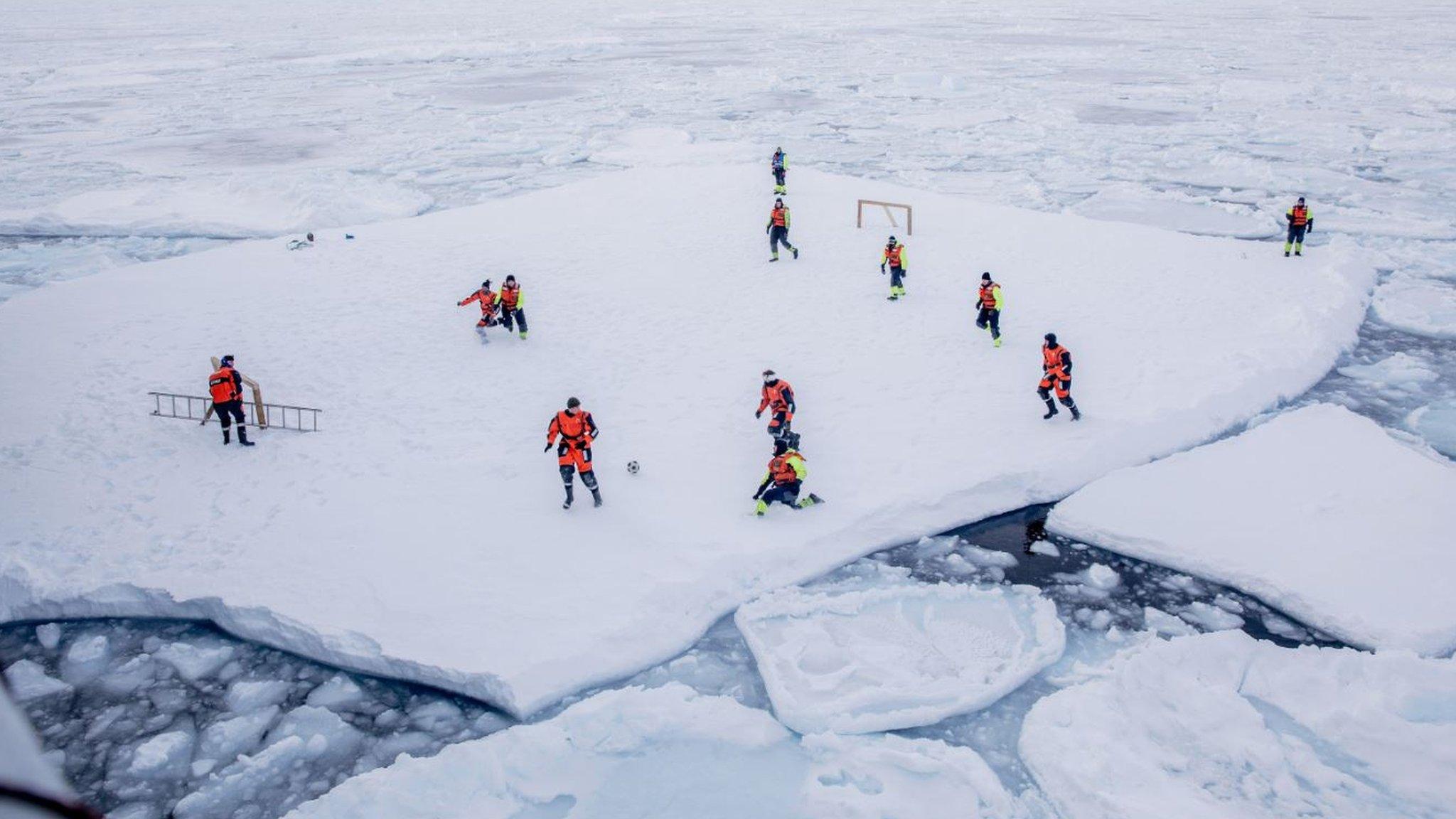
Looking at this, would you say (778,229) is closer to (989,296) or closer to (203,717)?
(989,296)

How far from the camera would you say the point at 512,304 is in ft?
46.4

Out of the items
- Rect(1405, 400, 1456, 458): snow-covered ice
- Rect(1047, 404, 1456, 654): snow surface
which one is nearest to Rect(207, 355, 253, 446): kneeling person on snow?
Rect(1047, 404, 1456, 654): snow surface

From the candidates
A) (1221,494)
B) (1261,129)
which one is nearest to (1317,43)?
(1261,129)

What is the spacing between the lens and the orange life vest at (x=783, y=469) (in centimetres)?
961

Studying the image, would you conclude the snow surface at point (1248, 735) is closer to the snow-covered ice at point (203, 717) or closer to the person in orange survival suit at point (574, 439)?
the snow-covered ice at point (203, 717)

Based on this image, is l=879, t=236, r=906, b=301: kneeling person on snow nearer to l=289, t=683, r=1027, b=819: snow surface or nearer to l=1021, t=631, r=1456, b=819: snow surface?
l=1021, t=631, r=1456, b=819: snow surface

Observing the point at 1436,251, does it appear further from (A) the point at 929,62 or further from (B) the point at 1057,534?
(A) the point at 929,62

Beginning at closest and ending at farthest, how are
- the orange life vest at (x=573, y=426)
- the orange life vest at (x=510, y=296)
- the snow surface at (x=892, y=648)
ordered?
the snow surface at (x=892, y=648)
the orange life vest at (x=573, y=426)
the orange life vest at (x=510, y=296)

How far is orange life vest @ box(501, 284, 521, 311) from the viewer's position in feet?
46.2

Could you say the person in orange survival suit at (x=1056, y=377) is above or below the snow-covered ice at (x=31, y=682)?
above

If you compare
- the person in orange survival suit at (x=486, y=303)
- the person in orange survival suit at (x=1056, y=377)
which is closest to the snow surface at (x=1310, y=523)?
the person in orange survival suit at (x=1056, y=377)

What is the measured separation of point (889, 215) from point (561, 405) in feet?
31.6

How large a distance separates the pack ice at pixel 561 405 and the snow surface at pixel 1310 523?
719mm

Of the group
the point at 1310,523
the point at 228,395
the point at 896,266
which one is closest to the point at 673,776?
the point at 1310,523
